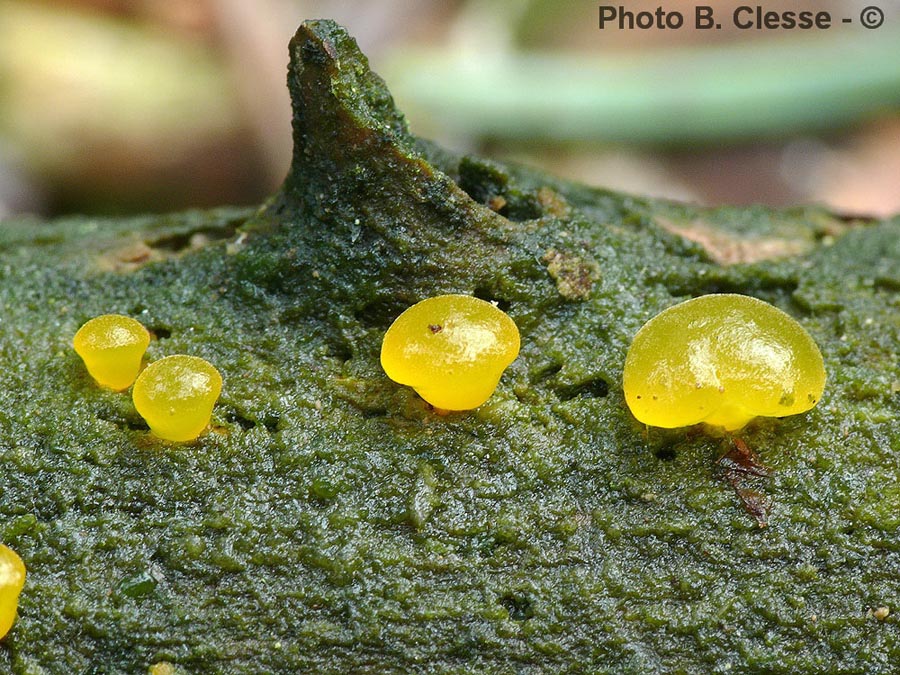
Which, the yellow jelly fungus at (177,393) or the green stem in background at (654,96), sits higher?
the green stem in background at (654,96)

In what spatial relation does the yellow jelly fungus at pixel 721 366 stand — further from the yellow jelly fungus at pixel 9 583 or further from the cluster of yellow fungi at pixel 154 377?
the yellow jelly fungus at pixel 9 583

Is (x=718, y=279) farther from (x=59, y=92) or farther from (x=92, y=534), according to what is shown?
(x=59, y=92)

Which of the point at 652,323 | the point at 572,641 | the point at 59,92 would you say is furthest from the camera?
the point at 59,92

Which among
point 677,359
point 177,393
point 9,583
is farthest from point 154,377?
point 677,359

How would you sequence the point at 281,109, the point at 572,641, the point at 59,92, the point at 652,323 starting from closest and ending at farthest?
the point at 572,641 < the point at 652,323 < the point at 59,92 < the point at 281,109

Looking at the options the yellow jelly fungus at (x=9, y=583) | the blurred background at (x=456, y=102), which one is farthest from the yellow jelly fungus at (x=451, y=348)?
the blurred background at (x=456, y=102)

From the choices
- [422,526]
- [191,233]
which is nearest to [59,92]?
[191,233]
